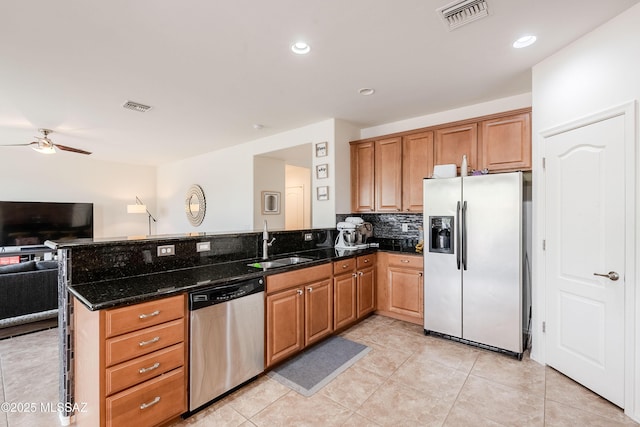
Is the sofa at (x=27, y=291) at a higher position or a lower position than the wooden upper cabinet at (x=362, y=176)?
lower

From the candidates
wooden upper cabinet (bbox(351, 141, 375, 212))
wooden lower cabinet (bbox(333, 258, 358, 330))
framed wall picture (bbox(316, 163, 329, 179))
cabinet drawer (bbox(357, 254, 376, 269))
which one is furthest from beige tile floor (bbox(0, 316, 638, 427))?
framed wall picture (bbox(316, 163, 329, 179))

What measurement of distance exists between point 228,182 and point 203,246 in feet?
10.7

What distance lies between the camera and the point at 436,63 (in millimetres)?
2572

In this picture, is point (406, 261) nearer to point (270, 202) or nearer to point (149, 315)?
point (149, 315)

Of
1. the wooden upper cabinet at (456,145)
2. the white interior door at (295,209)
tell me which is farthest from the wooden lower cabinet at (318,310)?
the white interior door at (295,209)

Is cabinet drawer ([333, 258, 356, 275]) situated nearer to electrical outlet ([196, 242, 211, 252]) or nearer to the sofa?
electrical outlet ([196, 242, 211, 252])

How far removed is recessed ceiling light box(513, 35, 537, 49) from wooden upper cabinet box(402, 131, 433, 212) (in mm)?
1346

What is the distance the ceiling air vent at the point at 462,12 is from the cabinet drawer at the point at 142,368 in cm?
272

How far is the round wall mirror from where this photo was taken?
6.23m

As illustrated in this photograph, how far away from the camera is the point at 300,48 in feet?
7.60

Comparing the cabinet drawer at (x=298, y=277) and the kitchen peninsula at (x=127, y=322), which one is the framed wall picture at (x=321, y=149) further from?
the kitchen peninsula at (x=127, y=322)

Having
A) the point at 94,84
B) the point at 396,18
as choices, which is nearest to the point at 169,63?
the point at 94,84

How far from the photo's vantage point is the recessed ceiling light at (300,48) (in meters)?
2.26

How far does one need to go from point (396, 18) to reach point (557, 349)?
2.89 meters
